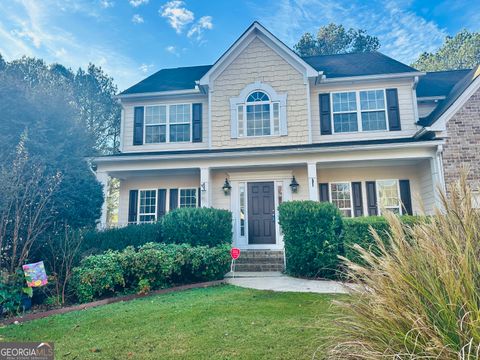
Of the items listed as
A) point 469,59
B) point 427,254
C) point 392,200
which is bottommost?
point 427,254

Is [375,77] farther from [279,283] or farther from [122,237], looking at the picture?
[122,237]

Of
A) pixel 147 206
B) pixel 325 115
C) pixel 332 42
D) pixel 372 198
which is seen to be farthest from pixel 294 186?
pixel 332 42

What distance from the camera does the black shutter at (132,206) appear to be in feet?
36.7

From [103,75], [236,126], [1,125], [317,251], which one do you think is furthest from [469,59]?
[1,125]

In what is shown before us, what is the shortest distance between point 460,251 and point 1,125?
10.3m

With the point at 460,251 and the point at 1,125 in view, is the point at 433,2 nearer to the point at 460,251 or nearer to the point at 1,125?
the point at 460,251

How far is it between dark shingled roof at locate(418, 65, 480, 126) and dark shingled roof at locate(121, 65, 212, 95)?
344 inches

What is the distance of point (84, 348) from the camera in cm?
319

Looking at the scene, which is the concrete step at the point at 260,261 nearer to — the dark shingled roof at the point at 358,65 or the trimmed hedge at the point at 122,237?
the trimmed hedge at the point at 122,237

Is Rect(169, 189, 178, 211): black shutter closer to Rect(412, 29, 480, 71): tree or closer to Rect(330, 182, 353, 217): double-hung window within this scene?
Rect(330, 182, 353, 217): double-hung window

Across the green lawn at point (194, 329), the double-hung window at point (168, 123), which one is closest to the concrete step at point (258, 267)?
the green lawn at point (194, 329)

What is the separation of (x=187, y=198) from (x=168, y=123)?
10.0 ft

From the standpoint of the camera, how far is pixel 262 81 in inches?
427

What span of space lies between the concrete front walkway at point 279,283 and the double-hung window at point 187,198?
12.7 feet
